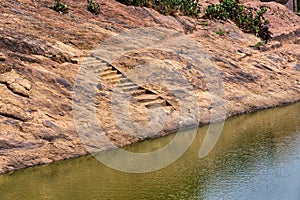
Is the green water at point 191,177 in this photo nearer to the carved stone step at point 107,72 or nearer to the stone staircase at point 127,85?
the stone staircase at point 127,85

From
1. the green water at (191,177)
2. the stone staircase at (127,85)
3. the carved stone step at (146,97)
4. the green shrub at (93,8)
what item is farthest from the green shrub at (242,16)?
the green water at (191,177)

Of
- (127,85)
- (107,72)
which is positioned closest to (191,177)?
(127,85)

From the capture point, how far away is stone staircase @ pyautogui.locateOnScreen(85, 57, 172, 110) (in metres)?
28.7

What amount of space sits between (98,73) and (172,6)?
1399cm

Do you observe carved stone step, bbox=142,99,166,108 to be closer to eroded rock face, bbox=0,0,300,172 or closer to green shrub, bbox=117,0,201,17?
eroded rock face, bbox=0,0,300,172

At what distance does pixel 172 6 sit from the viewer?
41.0 m

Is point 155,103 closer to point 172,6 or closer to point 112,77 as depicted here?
point 112,77

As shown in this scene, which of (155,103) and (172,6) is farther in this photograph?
(172,6)

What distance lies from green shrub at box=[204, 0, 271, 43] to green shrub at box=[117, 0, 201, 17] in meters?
1.19

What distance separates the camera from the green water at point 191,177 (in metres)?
18.6

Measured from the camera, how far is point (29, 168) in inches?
896

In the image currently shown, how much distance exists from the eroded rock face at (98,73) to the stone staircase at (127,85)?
61mm

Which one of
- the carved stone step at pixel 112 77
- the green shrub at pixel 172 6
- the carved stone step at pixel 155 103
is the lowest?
the carved stone step at pixel 155 103

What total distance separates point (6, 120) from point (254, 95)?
54.4 ft
